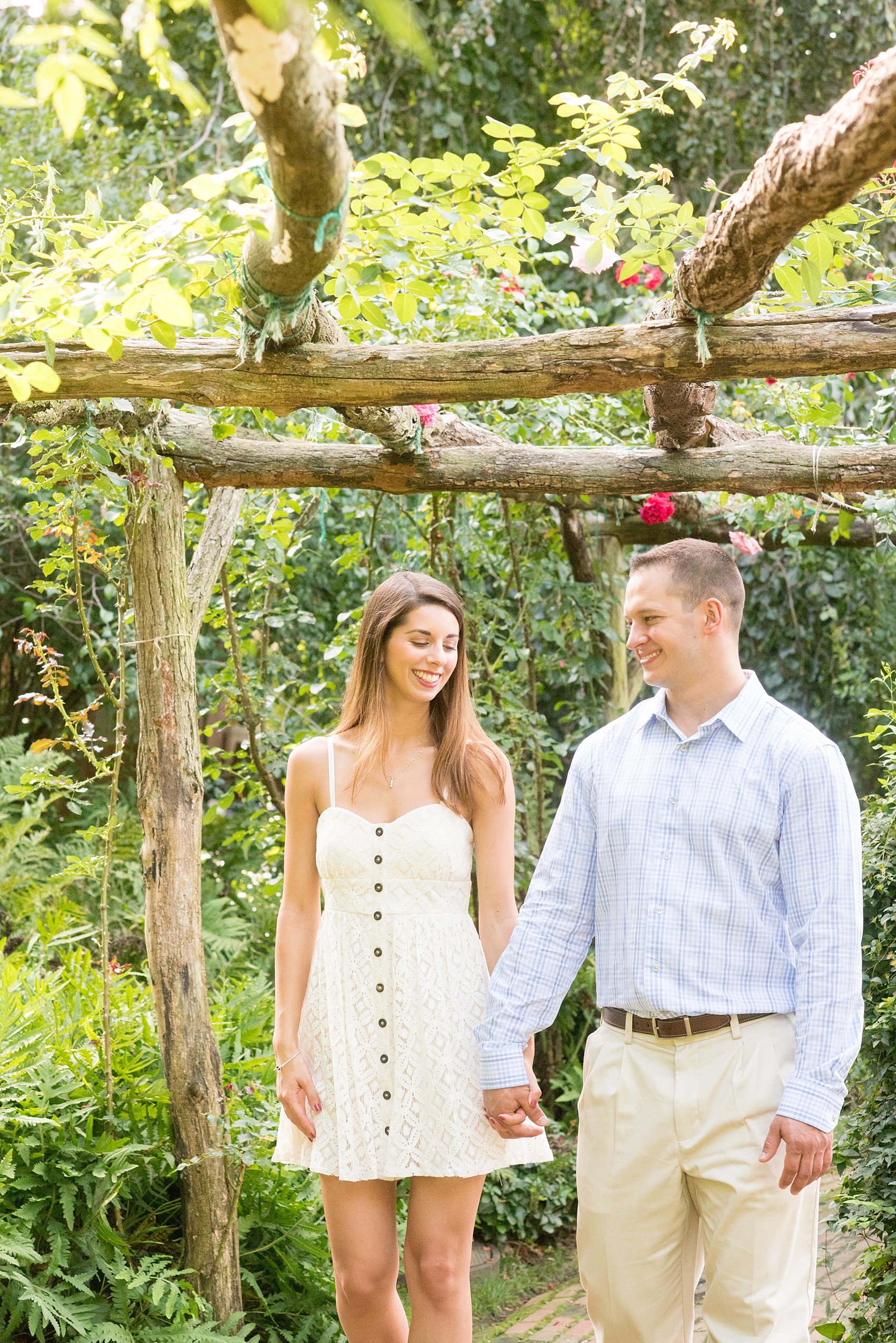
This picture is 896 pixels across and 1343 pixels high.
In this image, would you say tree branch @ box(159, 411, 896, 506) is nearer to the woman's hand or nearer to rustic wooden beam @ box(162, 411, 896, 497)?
rustic wooden beam @ box(162, 411, 896, 497)

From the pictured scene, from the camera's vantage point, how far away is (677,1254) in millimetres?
2283

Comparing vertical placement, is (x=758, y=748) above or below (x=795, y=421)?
below

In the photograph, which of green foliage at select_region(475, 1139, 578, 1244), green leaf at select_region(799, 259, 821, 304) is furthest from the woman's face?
green foliage at select_region(475, 1139, 578, 1244)

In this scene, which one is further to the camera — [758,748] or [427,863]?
[427,863]

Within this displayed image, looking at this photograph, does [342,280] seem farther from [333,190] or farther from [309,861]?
[309,861]

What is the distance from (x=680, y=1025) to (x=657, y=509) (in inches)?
96.7

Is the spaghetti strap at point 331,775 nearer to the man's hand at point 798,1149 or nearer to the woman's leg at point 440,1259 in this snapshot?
the woman's leg at point 440,1259

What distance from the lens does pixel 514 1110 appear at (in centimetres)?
240

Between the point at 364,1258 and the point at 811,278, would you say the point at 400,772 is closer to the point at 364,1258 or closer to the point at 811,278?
the point at 364,1258

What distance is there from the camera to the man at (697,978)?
2.13 m

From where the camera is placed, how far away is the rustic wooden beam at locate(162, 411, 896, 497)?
3.01 m

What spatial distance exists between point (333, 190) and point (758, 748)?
1253 mm

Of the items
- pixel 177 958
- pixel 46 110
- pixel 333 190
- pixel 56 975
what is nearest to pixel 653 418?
pixel 333 190

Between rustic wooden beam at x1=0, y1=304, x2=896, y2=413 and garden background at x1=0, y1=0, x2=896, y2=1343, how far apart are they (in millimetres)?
239
